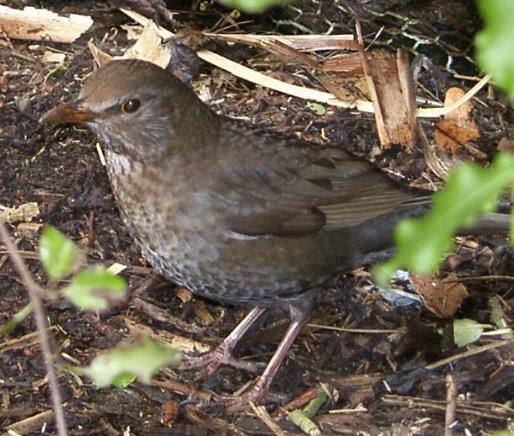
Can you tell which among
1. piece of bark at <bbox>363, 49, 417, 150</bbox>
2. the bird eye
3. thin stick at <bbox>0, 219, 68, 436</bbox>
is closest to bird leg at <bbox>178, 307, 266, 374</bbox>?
the bird eye

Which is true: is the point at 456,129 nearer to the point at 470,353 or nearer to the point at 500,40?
the point at 470,353

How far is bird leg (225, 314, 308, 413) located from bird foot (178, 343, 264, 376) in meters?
0.09

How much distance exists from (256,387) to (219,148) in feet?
2.93

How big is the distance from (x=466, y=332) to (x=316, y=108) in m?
1.54

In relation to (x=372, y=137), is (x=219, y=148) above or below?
above

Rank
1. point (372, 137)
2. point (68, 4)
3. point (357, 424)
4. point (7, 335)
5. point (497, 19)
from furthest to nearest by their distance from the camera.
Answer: point (68, 4) → point (372, 137) → point (7, 335) → point (357, 424) → point (497, 19)

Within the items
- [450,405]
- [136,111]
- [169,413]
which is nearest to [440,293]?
[450,405]

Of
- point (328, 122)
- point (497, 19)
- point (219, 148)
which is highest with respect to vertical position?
point (497, 19)

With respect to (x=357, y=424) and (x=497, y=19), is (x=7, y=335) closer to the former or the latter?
(x=357, y=424)

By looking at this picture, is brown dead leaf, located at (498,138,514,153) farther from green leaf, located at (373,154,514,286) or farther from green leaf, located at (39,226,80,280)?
green leaf, located at (373,154,514,286)

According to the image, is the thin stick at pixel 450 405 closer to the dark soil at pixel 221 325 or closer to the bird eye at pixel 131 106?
the dark soil at pixel 221 325

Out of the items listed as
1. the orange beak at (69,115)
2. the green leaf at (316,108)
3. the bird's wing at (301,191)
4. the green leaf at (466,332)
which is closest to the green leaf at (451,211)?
the orange beak at (69,115)

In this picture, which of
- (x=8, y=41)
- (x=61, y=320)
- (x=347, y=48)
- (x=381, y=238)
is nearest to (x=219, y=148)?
(x=381, y=238)

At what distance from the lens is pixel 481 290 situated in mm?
4477
